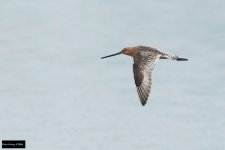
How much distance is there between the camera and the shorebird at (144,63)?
24.5 meters

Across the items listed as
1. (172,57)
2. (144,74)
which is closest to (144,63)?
(144,74)

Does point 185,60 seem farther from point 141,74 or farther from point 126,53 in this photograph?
point 141,74

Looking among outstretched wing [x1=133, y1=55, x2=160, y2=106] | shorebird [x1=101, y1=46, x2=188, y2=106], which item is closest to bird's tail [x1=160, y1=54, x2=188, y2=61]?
shorebird [x1=101, y1=46, x2=188, y2=106]

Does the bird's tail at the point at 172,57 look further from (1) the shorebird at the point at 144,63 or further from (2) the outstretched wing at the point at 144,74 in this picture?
(2) the outstretched wing at the point at 144,74

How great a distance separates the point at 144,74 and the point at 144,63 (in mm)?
1067

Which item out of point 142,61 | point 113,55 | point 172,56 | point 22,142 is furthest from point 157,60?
point 22,142

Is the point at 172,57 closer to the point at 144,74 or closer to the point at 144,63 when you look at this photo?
the point at 144,63

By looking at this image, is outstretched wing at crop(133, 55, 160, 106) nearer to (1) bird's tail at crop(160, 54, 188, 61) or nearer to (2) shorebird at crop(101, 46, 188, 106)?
(2) shorebird at crop(101, 46, 188, 106)

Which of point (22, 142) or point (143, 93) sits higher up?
point (143, 93)

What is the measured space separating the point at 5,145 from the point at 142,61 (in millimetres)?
6987

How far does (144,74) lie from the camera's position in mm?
25438

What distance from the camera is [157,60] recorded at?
1053 inches

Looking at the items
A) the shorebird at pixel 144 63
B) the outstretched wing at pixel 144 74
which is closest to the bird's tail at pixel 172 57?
the shorebird at pixel 144 63

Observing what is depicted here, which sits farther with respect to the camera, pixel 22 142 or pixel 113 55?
pixel 113 55
